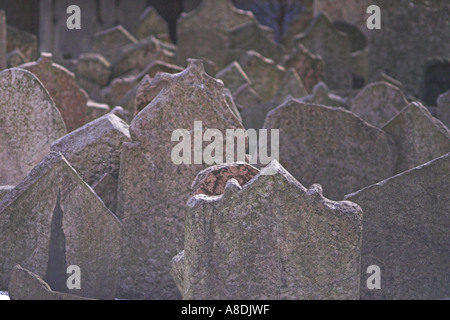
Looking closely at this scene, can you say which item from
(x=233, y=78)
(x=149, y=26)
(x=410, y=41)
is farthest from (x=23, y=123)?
(x=149, y=26)

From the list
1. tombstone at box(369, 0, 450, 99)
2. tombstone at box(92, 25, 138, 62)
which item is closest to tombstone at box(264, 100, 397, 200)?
tombstone at box(369, 0, 450, 99)

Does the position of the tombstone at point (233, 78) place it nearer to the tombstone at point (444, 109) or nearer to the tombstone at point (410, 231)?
the tombstone at point (444, 109)

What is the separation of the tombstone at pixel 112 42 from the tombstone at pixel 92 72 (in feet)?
3.63

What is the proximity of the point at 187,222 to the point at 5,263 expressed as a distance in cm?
88

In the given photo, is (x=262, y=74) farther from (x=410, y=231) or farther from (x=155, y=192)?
(x=410, y=231)

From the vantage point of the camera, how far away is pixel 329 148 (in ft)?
12.8

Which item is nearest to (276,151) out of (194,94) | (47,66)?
(194,94)

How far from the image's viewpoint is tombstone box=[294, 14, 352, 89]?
8.00 metres

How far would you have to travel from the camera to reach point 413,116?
403 centimetres

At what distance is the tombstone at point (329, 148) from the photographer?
3.89 m

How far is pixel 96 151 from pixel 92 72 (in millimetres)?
3772

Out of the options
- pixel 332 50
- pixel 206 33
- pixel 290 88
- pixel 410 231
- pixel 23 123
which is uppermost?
pixel 206 33

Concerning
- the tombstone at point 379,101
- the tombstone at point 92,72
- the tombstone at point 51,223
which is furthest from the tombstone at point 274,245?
the tombstone at point 92,72
